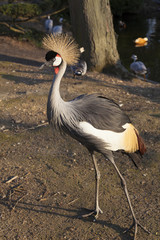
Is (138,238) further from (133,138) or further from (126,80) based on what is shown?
(126,80)

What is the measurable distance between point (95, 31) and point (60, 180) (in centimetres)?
459

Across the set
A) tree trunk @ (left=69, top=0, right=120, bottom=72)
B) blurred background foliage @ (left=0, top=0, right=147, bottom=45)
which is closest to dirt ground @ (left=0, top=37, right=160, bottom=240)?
tree trunk @ (left=69, top=0, right=120, bottom=72)

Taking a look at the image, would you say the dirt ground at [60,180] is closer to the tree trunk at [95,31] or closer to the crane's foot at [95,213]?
the crane's foot at [95,213]

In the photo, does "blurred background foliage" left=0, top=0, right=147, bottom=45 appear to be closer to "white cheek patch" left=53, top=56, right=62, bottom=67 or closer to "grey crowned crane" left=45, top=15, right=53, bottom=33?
"grey crowned crane" left=45, top=15, right=53, bottom=33

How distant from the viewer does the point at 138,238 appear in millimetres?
3135

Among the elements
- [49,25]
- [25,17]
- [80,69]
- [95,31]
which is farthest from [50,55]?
[49,25]

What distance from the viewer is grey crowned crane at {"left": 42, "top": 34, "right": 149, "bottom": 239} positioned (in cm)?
304

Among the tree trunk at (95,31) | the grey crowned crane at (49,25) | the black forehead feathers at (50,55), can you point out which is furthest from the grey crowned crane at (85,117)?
the grey crowned crane at (49,25)

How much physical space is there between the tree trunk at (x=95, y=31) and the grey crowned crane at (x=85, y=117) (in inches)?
169

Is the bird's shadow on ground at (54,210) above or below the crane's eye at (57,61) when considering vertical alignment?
below

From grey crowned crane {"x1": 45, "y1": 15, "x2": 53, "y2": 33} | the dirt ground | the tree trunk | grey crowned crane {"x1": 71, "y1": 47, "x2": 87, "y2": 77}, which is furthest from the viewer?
grey crowned crane {"x1": 45, "y1": 15, "x2": 53, "y2": 33}

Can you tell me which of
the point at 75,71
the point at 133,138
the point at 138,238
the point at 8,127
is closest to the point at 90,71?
the point at 75,71

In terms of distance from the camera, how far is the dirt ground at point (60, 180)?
326cm

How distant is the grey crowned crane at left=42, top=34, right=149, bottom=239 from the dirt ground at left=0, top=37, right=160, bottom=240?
40cm
